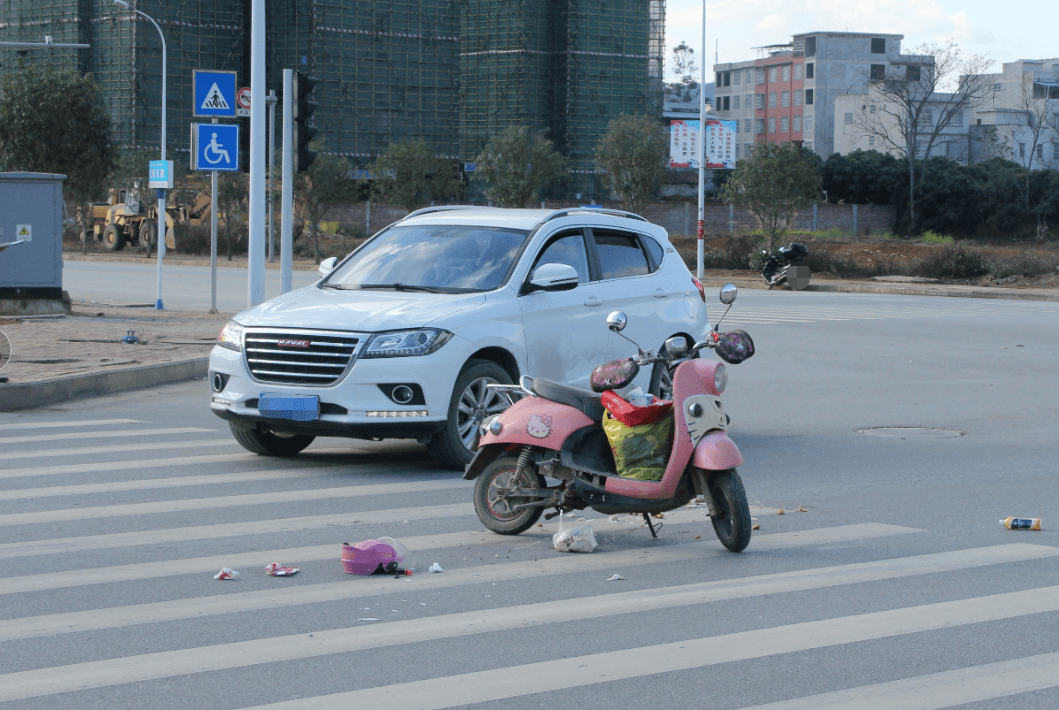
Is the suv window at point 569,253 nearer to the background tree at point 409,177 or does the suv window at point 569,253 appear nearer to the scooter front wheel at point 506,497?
the scooter front wheel at point 506,497

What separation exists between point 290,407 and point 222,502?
3.27ft

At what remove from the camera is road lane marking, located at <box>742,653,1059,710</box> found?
4602mm

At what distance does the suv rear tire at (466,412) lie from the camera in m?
9.34

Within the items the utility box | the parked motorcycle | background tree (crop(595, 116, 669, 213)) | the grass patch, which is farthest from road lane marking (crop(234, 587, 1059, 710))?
the grass patch

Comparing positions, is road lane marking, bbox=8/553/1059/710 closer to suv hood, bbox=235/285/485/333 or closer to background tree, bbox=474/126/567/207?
suv hood, bbox=235/285/485/333

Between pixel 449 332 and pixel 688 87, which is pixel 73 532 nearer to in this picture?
pixel 449 332

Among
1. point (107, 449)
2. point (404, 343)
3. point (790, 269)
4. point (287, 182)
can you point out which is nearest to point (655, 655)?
point (790, 269)

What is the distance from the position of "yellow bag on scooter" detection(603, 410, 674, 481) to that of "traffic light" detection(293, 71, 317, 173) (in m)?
11.4

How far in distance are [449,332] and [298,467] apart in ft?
4.90

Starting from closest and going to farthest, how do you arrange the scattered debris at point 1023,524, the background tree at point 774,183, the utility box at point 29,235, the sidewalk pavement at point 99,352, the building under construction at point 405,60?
the scattered debris at point 1023,524 → the sidewalk pavement at point 99,352 → the utility box at point 29,235 → the background tree at point 774,183 → the building under construction at point 405,60

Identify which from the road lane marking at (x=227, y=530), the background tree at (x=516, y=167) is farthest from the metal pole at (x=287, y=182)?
the background tree at (x=516, y=167)

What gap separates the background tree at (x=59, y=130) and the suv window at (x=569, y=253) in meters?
28.8

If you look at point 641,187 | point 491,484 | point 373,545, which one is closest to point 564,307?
point 491,484

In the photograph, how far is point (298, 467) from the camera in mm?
9680
